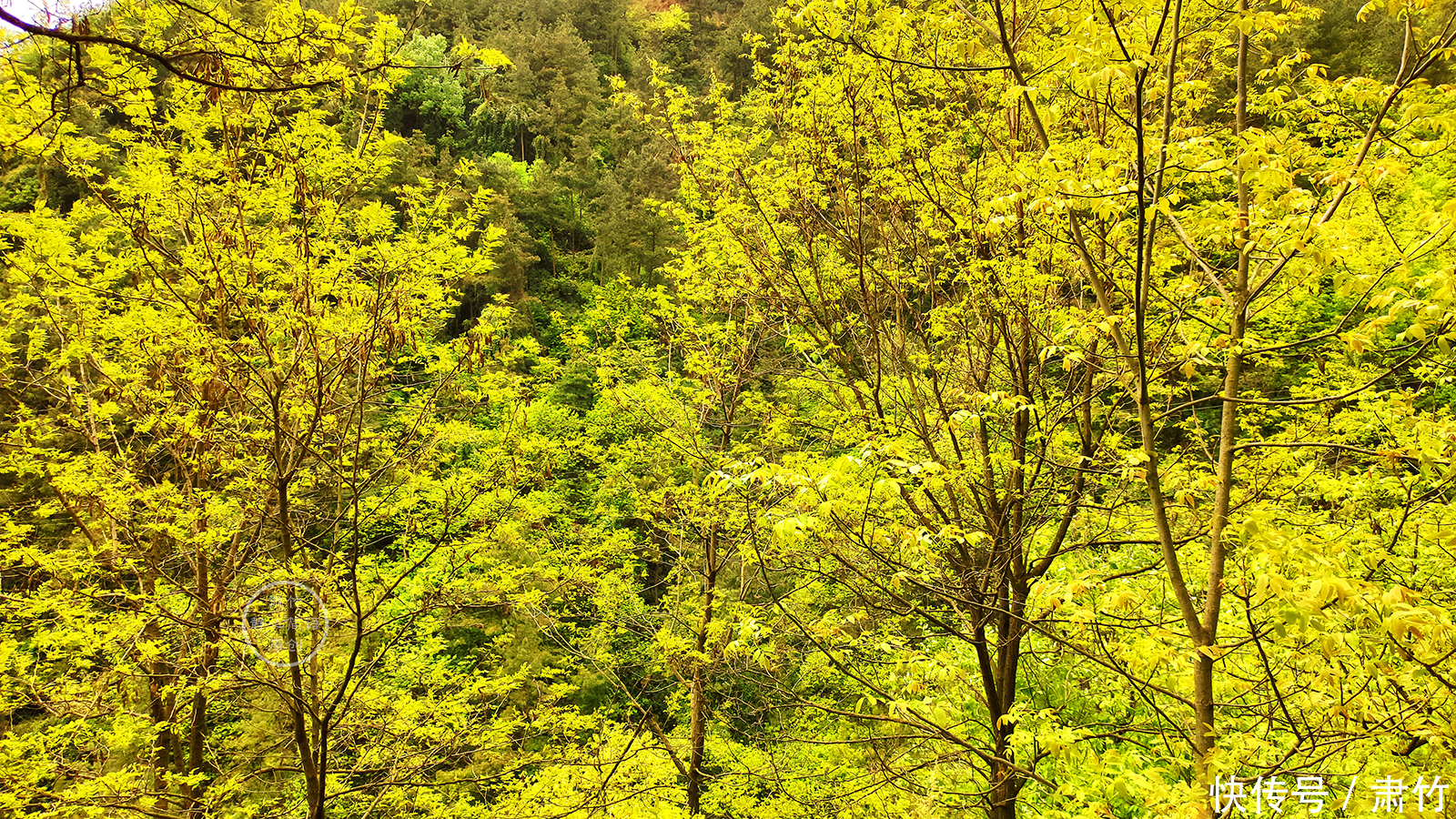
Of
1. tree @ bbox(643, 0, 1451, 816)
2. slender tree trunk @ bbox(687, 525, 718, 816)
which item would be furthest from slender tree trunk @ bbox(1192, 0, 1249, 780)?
slender tree trunk @ bbox(687, 525, 718, 816)

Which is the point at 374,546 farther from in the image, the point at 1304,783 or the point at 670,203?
the point at 1304,783

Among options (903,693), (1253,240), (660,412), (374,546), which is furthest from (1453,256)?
(374,546)

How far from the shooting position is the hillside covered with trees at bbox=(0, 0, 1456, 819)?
7.93 feet

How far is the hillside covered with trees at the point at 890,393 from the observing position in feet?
7.93

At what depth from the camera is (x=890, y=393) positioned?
5500mm

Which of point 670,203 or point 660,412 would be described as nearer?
point 670,203

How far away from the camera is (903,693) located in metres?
4.30

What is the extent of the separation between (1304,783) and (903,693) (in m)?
2.20

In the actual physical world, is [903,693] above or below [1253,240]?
below

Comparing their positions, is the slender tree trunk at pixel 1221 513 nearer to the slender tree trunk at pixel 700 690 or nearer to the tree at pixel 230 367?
the tree at pixel 230 367

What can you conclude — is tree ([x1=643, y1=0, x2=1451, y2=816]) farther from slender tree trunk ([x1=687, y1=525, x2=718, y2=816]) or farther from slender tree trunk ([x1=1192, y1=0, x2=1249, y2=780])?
slender tree trunk ([x1=687, y1=525, x2=718, y2=816])

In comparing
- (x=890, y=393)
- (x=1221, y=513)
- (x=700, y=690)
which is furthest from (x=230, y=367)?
(x=700, y=690)

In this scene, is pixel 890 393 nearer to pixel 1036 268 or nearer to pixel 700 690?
pixel 1036 268

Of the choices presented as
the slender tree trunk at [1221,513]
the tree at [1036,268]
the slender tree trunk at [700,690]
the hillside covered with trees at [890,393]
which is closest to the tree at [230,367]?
the hillside covered with trees at [890,393]
